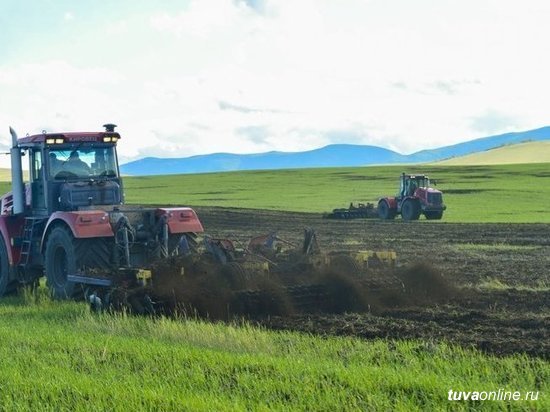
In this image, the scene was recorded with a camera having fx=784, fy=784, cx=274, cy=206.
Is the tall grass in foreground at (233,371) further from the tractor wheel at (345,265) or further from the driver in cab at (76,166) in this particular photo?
the driver in cab at (76,166)

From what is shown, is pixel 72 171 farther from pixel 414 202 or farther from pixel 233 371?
pixel 414 202

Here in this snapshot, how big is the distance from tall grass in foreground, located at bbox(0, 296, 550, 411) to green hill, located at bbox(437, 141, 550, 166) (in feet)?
364

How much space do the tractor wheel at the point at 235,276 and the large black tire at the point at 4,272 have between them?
4.88m

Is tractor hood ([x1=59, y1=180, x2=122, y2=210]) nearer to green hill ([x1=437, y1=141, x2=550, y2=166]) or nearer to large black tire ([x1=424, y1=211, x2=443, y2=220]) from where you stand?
large black tire ([x1=424, y1=211, x2=443, y2=220])

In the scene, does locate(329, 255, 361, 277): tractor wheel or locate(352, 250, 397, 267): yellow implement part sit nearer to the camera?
locate(329, 255, 361, 277): tractor wheel

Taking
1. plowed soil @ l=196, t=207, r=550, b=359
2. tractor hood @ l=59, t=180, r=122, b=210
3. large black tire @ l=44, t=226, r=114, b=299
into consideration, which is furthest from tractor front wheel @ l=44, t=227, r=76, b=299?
plowed soil @ l=196, t=207, r=550, b=359

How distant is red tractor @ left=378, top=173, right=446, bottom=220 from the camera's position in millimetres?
37375

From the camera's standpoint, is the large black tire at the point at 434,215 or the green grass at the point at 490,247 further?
the large black tire at the point at 434,215

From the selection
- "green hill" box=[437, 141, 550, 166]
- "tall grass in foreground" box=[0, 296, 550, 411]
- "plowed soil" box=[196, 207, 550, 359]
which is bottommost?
"plowed soil" box=[196, 207, 550, 359]

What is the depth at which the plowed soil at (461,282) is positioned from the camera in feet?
31.5

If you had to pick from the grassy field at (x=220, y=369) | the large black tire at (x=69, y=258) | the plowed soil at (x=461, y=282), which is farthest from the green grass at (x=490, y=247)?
the grassy field at (x=220, y=369)

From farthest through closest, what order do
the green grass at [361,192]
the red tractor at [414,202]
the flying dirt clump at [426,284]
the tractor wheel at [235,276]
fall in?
the green grass at [361,192], the red tractor at [414,202], the flying dirt clump at [426,284], the tractor wheel at [235,276]

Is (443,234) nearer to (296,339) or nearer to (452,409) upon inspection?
(296,339)

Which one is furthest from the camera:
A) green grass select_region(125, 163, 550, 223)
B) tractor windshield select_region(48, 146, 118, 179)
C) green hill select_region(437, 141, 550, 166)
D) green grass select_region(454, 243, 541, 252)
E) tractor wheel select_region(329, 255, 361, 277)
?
green hill select_region(437, 141, 550, 166)
